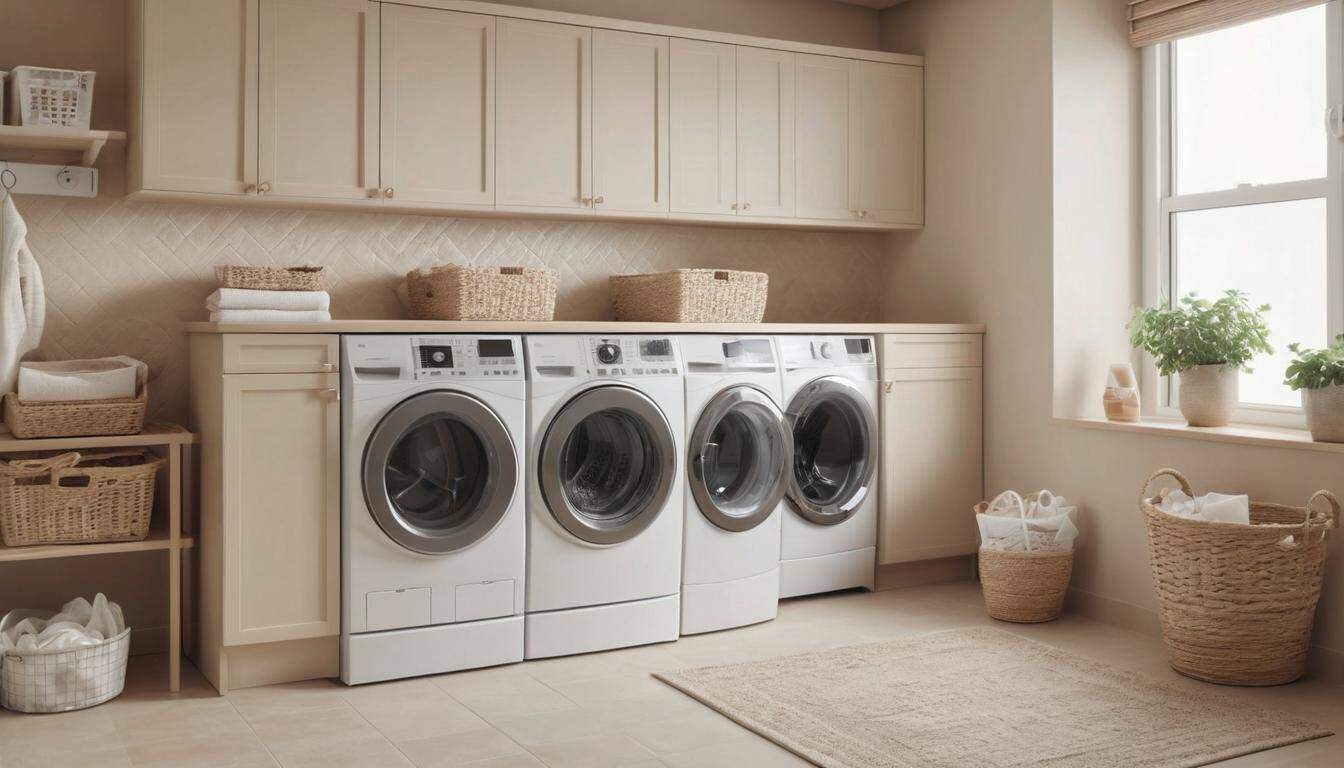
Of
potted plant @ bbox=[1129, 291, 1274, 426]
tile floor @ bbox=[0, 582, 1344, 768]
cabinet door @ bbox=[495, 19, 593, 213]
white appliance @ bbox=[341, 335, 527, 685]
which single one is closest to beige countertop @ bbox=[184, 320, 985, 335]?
white appliance @ bbox=[341, 335, 527, 685]

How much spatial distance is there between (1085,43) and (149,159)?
3.14 metres

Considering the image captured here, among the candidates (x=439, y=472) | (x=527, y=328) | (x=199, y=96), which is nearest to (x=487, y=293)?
(x=527, y=328)

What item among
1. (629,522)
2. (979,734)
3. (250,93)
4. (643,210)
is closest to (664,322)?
(643,210)

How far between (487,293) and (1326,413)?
8.08 feet

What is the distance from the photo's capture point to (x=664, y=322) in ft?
12.8

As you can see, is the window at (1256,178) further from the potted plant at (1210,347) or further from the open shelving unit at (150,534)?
the open shelving unit at (150,534)

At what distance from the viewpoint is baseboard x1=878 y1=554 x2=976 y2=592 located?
4344mm

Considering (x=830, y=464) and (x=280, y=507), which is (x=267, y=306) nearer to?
(x=280, y=507)

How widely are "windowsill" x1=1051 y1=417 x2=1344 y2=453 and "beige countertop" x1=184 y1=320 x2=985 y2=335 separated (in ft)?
2.26

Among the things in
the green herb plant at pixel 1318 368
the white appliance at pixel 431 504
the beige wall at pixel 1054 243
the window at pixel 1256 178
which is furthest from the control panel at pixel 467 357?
the window at pixel 1256 178

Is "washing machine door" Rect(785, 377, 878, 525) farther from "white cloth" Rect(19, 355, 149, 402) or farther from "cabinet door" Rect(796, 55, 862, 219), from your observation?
"white cloth" Rect(19, 355, 149, 402)

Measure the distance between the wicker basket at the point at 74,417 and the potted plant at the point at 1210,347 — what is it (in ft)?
10.2

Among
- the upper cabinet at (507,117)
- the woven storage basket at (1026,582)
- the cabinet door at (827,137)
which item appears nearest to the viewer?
the upper cabinet at (507,117)

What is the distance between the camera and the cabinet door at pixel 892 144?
15.1ft
